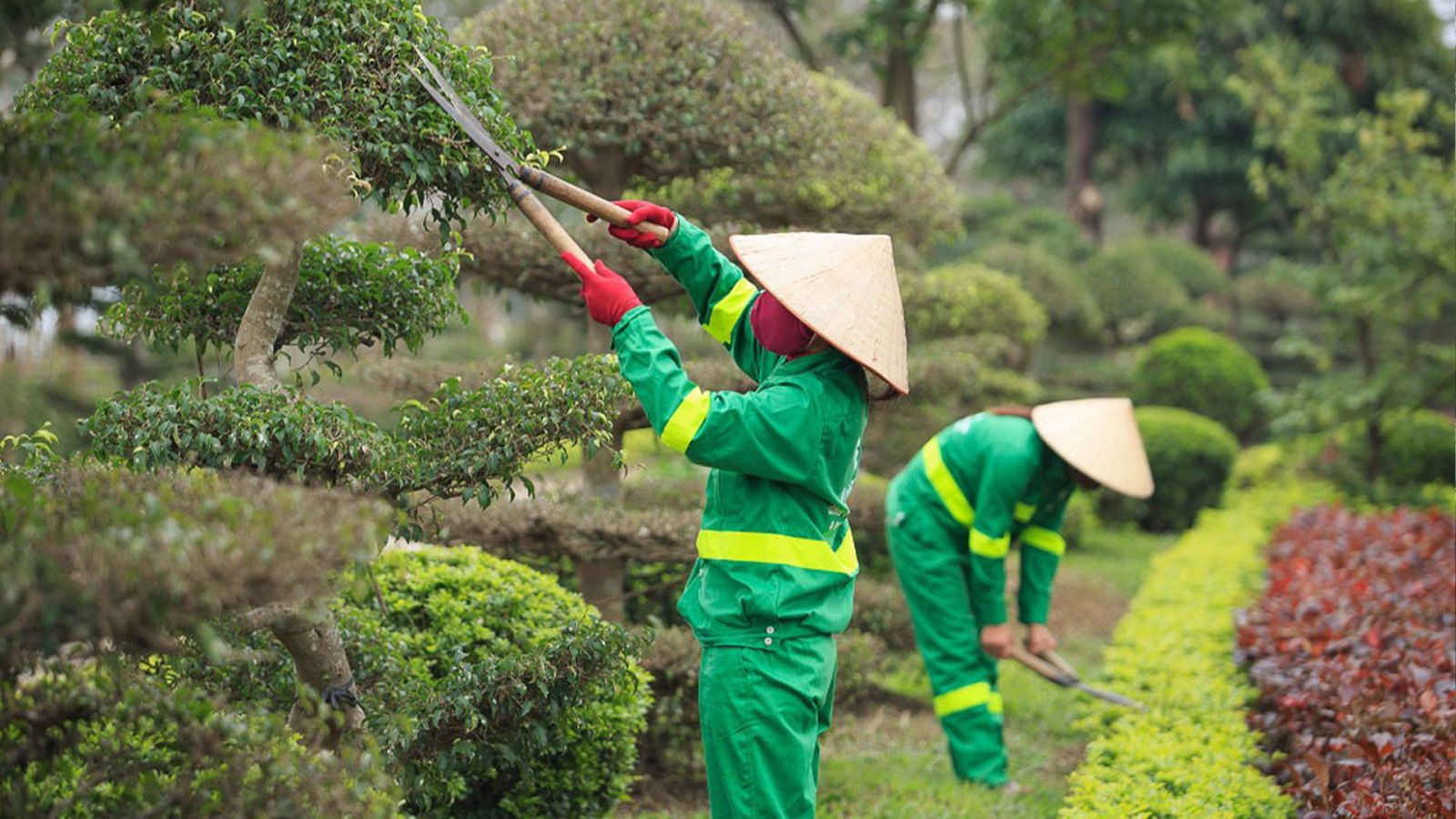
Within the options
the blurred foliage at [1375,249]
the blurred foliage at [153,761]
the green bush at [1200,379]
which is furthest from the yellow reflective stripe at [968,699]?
the green bush at [1200,379]

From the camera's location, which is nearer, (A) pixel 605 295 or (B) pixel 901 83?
(A) pixel 605 295

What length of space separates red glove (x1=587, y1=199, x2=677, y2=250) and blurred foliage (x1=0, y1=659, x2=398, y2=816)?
1.48 metres

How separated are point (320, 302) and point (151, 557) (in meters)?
1.65

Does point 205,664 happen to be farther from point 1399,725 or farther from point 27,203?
point 1399,725

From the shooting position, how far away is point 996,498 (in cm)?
529

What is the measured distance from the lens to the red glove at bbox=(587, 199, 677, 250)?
3307mm

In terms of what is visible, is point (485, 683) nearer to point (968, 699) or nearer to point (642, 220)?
point (642, 220)

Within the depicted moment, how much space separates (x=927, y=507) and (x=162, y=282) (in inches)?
134

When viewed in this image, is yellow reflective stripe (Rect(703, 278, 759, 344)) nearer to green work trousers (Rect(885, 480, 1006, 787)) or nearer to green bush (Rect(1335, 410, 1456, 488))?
green work trousers (Rect(885, 480, 1006, 787))

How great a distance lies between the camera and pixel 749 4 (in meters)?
14.4

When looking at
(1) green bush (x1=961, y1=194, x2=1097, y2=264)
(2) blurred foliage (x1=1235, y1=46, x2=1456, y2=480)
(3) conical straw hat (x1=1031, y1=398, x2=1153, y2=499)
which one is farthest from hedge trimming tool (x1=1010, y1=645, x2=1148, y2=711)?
(1) green bush (x1=961, y1=194, x2=1097, y2=264)

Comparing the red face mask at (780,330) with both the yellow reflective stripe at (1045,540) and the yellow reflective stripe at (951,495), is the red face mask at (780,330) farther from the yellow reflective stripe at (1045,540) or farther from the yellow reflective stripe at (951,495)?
the yellow reflective stripe at (1045,540)

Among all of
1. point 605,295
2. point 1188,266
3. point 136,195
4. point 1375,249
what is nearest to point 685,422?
point 605,295

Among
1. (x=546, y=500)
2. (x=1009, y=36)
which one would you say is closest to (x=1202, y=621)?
(x=546, y=500)
